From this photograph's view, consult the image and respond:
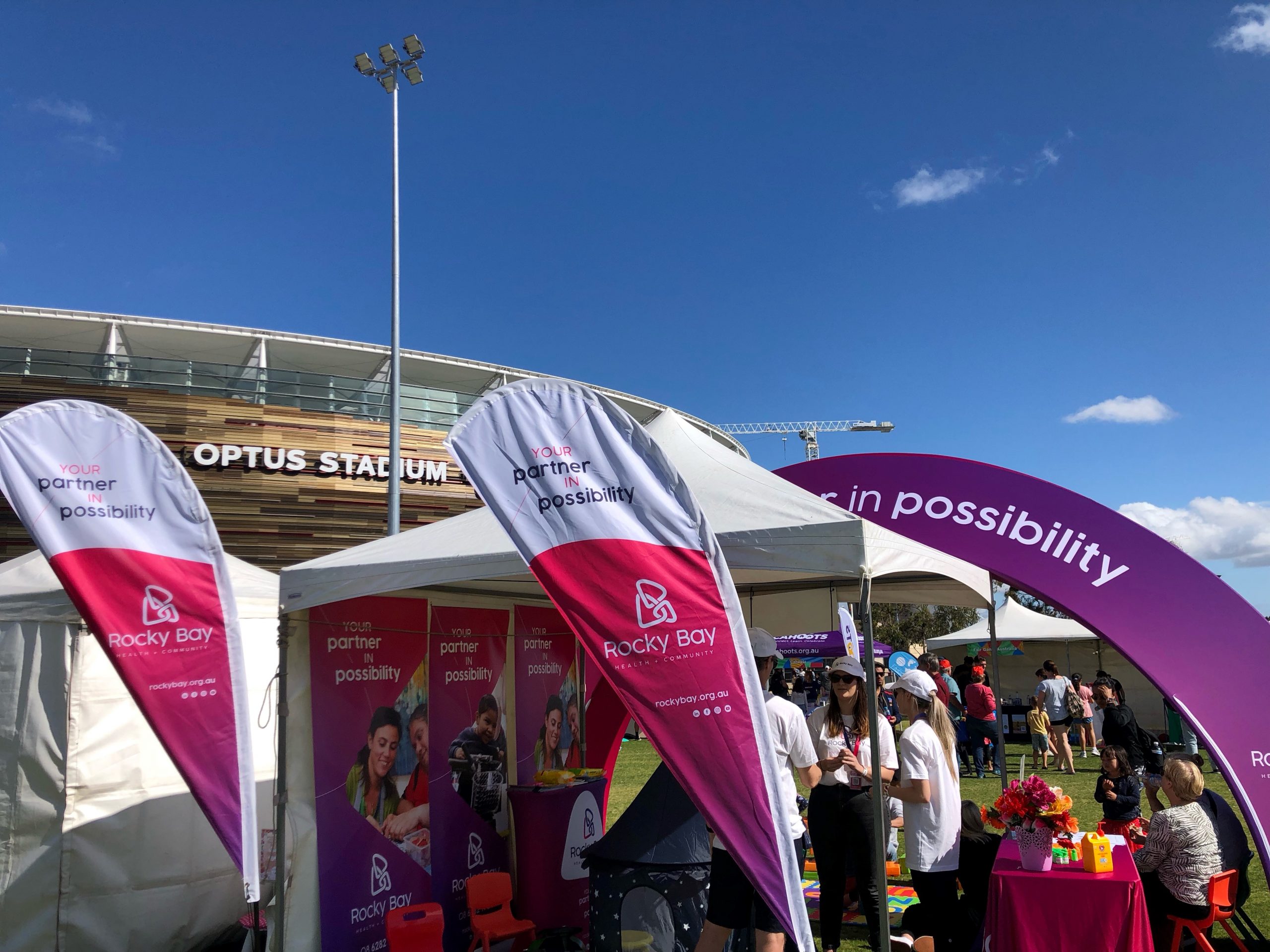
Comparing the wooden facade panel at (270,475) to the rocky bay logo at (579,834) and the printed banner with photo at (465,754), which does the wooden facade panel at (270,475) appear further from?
the rocky bay logo at (579,834)

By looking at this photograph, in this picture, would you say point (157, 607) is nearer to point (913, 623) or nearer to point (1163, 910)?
point (1163, 910)

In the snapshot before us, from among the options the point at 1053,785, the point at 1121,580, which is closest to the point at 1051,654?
the point at 1053,785

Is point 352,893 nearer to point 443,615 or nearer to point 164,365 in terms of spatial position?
point 443,615

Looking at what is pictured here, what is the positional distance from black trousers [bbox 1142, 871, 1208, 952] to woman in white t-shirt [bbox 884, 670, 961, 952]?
3.18ft

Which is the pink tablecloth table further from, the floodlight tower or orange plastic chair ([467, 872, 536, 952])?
the floodlight tower

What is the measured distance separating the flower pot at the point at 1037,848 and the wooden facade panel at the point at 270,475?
12.3m

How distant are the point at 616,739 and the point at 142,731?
146 inches

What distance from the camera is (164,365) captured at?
47.8 feet

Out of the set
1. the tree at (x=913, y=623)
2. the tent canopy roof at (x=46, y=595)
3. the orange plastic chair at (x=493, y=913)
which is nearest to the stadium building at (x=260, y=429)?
the tent canopy roof at (x=46, y=595)

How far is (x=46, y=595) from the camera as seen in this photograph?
5.81m

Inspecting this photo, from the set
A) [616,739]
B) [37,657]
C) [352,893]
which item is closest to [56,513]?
[37,657]

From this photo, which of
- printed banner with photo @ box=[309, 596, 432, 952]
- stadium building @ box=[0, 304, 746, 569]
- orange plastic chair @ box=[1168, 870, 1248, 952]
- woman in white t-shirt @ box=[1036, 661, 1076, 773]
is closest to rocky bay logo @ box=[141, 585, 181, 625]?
printed banner with photo @ box=[309, 596, 432, 952]

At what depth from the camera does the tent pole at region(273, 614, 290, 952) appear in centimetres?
481

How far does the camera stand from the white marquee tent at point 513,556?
13.4ft
